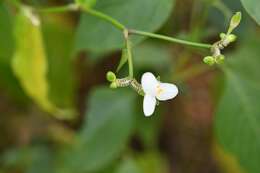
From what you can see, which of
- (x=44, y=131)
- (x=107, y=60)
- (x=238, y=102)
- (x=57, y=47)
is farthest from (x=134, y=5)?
(x=107, y=60)

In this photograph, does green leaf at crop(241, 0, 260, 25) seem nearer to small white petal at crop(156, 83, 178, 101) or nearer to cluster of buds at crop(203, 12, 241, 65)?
cluster of buds at crop(203, 12, 241, 65)

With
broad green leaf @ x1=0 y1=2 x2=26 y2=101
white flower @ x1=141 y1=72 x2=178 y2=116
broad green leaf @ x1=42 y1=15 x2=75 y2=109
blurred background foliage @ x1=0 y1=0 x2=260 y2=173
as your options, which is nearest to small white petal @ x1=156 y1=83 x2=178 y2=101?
white flower @ x1=141 y1=72 x2=178 y2=116

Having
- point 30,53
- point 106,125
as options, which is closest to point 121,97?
point 106,125

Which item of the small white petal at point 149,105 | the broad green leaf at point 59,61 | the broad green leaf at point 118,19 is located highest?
the broad green leaf at point 59,61

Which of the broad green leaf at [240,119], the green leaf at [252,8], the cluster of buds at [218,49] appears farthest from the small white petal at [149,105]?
the broad green leaf at [240,119]

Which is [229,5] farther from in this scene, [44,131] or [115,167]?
[44,131]

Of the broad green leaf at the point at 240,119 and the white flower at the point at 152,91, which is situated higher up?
the broad green leaf at the point at 240,119

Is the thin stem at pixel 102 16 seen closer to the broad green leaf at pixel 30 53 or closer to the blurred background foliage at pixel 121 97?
the blurred background foliage at pixel 121 97
